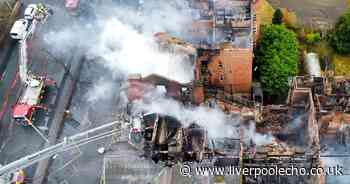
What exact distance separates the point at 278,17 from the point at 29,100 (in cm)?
2386

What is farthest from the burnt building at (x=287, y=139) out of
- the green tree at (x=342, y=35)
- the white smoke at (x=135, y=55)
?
the green tree at (x=342, y=35)

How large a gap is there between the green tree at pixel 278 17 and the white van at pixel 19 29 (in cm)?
2394

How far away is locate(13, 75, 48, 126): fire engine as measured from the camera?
45.8m

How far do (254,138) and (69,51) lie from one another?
72.6 ft

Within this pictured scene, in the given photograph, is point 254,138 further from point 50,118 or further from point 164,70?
point 50,118

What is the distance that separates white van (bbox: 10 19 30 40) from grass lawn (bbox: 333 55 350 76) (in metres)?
29.5

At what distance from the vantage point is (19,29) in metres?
51.3

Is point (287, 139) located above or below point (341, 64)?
below

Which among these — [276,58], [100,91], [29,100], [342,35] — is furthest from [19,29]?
[342,35]

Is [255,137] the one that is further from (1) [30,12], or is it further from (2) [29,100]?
(1) [30,12]

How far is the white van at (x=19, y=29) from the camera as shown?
5081cm

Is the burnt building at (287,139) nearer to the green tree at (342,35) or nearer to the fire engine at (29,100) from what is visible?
the green tree at (342,35)

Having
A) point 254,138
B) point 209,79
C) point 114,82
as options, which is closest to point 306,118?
point 254,138

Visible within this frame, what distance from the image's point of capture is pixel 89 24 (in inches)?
2040
